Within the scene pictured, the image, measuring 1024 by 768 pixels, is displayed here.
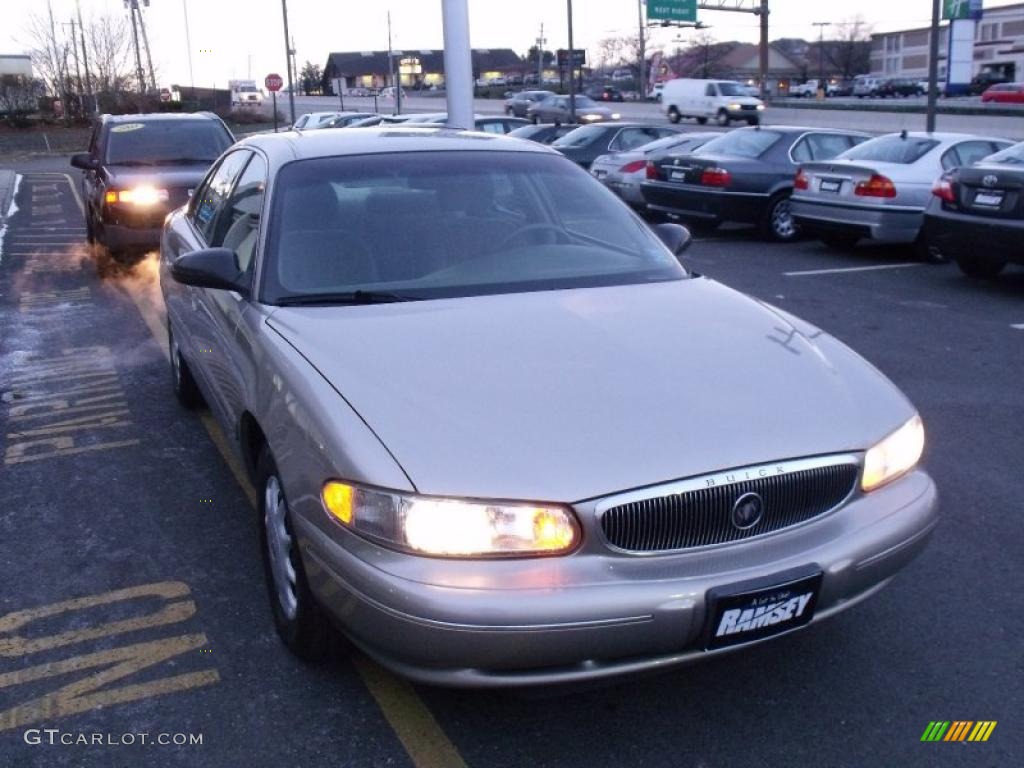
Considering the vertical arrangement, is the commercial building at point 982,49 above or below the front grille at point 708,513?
above

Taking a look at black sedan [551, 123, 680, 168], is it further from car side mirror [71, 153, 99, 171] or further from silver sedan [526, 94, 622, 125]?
silver sedan [526, 94, 622, 125]

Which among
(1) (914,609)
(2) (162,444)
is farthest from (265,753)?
(2) (162,444)

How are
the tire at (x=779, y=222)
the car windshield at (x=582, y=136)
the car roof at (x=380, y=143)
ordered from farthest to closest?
the car windshield at (x=582, y=136), the tire at (x=779, y=222), the car roof at (x=380, y=143)

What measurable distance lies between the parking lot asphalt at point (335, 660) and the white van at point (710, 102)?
3966cm

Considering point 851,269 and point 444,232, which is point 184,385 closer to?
point 444,232

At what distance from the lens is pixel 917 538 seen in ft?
10.2

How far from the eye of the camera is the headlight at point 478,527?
8.64ft

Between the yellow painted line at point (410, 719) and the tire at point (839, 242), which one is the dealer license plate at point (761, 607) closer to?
the yellow painted line at point (410, 719)

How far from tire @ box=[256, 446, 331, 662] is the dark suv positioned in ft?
27.8

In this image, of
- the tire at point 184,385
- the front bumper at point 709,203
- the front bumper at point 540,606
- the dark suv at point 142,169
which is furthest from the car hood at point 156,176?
the front bumper at point 540,606

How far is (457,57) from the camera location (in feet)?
40.7

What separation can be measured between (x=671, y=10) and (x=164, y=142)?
99.8 ft

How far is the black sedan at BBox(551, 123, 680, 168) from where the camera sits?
56.4 feet

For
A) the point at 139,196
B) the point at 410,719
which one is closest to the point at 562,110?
the point at 139,196
